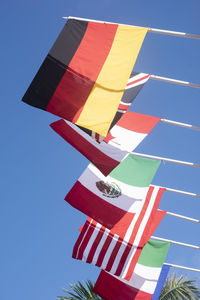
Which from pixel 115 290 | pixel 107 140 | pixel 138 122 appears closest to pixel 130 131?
pixel 138 122

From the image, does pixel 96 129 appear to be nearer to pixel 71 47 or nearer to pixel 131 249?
pixel 71 47

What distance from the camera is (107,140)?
910 centimetres

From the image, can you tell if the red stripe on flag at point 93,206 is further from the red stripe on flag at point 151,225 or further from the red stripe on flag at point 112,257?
the red stripe on flag at point 112,257

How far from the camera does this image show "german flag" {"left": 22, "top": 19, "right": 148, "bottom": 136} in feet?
21.6

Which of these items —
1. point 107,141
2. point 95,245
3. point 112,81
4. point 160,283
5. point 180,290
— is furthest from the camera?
point 180,290

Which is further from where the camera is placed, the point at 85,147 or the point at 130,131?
the point at 130,131

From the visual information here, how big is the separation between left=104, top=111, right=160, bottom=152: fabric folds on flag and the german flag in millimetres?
2027

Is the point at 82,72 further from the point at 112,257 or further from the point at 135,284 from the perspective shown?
the point at 135,284

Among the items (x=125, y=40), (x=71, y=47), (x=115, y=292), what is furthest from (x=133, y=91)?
(x=115, y=292)

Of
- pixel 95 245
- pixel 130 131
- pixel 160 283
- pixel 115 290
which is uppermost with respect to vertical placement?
pixel 130 131

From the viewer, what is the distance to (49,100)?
21.7ft

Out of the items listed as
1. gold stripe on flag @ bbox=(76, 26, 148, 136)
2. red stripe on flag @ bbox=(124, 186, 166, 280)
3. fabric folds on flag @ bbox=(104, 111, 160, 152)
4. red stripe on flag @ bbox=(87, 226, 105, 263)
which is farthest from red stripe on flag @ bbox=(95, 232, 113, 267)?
gold stripe on flag @ bbox=(76, 26, 148, 136)

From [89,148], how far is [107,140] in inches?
42.4

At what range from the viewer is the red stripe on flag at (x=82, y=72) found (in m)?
6.66
